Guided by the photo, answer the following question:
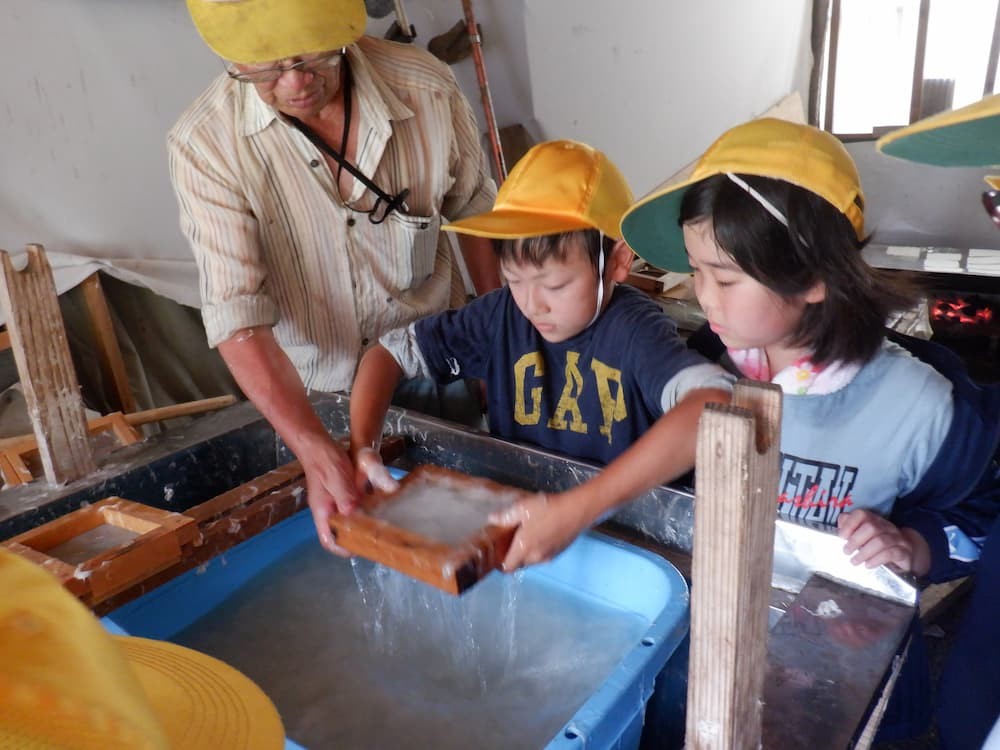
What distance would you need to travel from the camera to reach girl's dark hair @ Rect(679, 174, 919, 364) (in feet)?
3.43

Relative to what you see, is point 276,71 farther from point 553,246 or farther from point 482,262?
point 482,262

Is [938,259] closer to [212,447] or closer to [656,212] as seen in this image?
[656,212]

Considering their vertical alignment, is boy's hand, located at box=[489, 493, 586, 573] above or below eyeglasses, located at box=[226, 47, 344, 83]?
below

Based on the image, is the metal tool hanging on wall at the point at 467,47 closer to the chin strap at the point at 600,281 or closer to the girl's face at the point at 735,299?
the chin strap at the point at 600,281

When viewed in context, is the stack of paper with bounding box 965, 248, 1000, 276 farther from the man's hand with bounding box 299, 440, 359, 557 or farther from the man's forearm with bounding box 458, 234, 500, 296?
the man's hand with bounding box 299, 440, 359, 557

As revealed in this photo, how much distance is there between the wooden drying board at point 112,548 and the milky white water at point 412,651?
0.18 metres

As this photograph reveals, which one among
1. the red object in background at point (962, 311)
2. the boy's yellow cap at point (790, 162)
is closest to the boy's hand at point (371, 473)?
the boy's yellow cap at point (790, 162)

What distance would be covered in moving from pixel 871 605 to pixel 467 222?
34.6 inches

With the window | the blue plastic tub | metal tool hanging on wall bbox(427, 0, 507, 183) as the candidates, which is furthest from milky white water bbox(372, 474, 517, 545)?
the window

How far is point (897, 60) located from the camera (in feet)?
16.6

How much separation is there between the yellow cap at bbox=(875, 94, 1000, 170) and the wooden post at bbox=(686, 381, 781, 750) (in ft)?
1.26

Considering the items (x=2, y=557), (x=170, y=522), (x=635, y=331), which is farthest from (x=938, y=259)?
(x=2, y=557)

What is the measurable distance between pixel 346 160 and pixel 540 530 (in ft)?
3.09

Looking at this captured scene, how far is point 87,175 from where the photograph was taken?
233 cm
